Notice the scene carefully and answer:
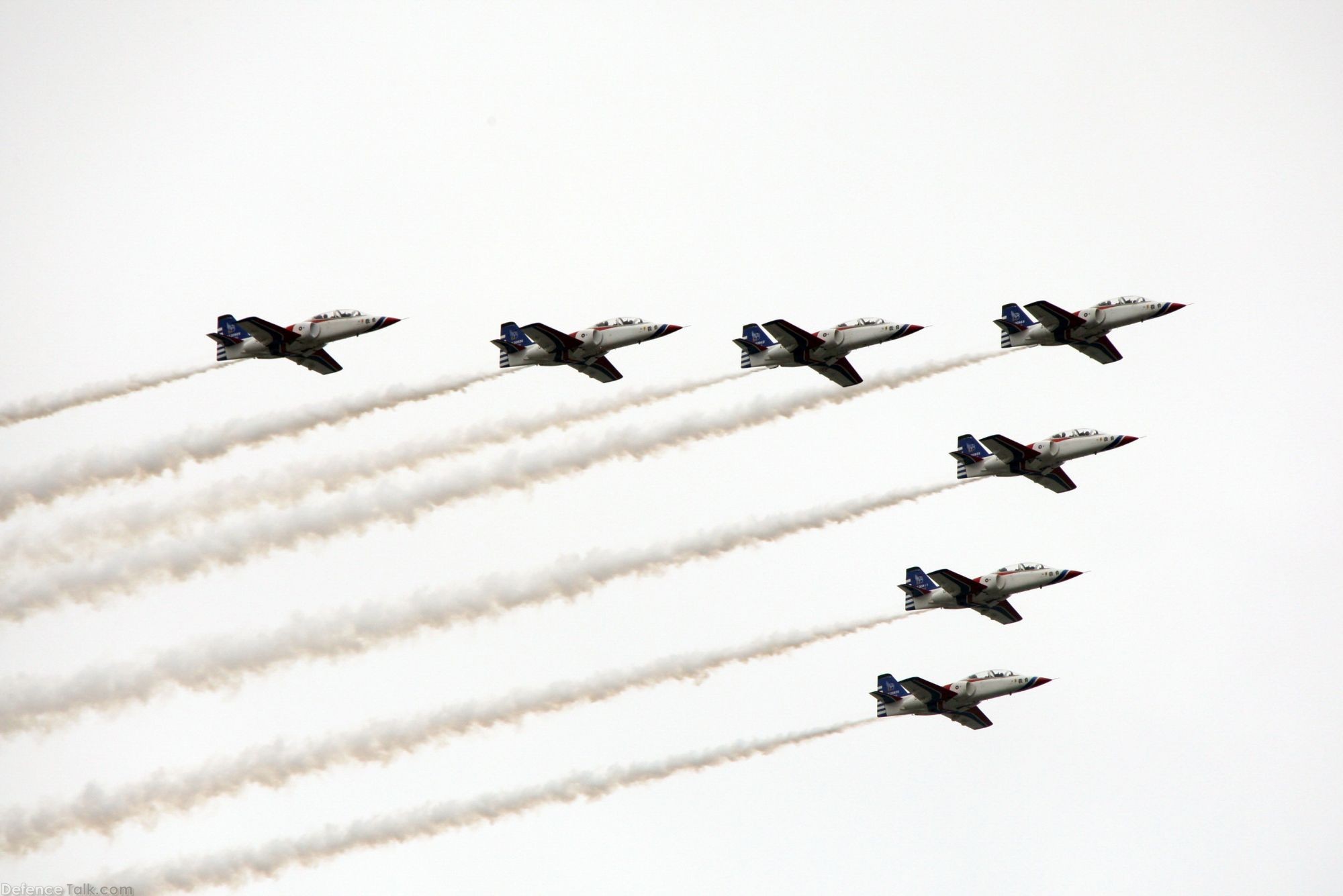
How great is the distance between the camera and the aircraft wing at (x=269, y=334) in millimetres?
88000

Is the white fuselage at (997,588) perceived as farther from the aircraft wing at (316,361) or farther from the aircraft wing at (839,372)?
the aircraft wing at (316,361)

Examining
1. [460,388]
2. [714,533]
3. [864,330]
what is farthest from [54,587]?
[864,330]

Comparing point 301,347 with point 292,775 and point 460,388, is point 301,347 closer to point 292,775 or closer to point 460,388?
point 460,388

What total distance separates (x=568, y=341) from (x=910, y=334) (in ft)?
49.1

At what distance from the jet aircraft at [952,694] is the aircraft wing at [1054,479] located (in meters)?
9.15

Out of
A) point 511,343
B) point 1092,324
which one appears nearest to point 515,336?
point 511,343

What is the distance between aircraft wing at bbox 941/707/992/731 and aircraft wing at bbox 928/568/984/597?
231 inches

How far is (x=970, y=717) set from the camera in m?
97.6

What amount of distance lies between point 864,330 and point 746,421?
7.05 metres

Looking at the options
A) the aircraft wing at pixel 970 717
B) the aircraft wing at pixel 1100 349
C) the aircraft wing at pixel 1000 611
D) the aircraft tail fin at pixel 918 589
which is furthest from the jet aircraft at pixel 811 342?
the aircraft wing at pixel 970 717

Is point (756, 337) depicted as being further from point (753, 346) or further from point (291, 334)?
point (291, 334)

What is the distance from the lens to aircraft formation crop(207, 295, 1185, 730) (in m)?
88.6

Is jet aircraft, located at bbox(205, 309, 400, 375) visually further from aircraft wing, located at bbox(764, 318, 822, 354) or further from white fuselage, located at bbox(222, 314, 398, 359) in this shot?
aircraft wing, located at bbox(764, 318, 822, 354)

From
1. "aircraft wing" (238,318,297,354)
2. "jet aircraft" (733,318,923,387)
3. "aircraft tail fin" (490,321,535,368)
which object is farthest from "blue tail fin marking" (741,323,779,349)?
"aircraft wing" (238,318,297,354)
